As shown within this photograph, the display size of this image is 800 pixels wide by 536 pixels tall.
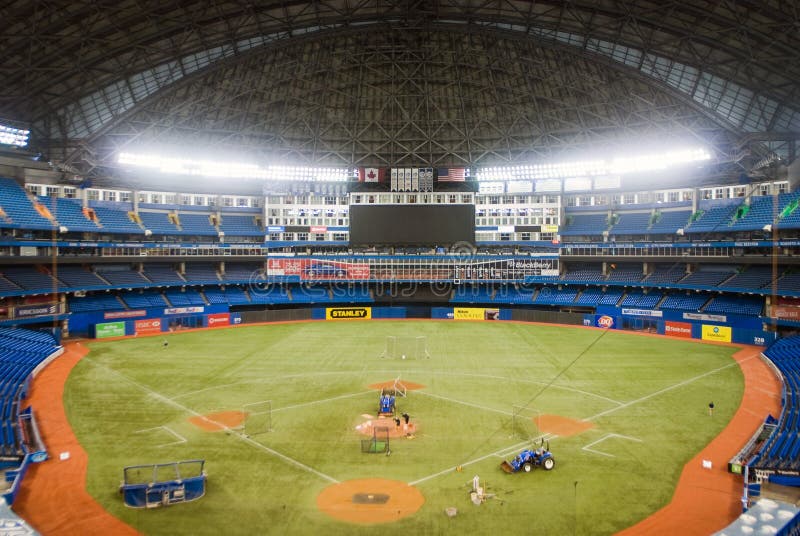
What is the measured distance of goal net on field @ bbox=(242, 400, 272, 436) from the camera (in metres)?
30.7

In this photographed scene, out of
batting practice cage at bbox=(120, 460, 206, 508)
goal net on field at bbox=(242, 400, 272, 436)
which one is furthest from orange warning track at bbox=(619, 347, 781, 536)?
goal net on field at bbox=(242, 400, 272, 436)

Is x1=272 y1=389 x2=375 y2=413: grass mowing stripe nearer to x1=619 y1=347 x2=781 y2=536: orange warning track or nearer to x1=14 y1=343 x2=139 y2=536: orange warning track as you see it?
x1=14 y1=343 x2=139 y2=536: orange warning track

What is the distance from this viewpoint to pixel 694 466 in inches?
1017

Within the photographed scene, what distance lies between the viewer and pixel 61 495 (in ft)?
74.6

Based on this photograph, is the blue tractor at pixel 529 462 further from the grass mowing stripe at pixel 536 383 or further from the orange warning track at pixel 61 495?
the orange warning track at pixel 61 495

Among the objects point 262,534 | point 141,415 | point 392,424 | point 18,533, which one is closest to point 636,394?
point 392,424

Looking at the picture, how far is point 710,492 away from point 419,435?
46.4 feet

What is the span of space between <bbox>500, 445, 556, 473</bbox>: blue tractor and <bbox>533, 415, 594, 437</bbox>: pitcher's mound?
4.86m

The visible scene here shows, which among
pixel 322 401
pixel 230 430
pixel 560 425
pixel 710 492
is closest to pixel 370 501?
pixel 230 430

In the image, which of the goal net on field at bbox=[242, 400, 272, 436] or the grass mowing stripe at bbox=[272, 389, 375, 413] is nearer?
the goal net on field at bbox=[242, 400, 272, 436]

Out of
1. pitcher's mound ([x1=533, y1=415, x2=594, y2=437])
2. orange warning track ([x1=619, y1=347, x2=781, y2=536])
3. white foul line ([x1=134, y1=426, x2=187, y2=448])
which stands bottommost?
orange warning track ([x1=619, y1=347, x2=781, y2=536])

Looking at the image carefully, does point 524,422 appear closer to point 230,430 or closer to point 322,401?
point 322,401

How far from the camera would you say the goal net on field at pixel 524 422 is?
30047 mm

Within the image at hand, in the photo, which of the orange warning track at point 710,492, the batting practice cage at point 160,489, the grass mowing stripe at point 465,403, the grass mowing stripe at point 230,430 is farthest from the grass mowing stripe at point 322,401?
the orange warning track at point 710,492
